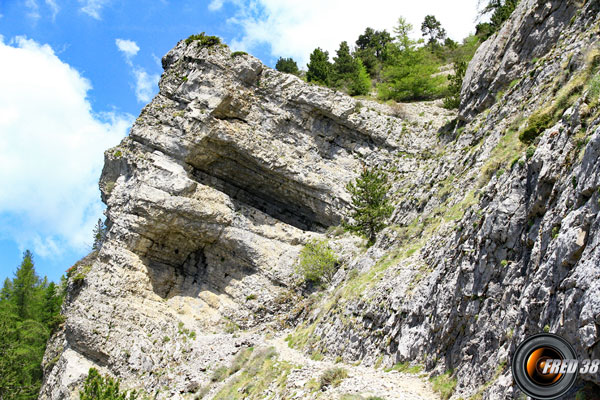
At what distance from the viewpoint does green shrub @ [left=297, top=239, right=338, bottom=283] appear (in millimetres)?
33875

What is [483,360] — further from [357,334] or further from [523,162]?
[357,334]

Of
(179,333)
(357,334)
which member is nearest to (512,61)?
(357,334)

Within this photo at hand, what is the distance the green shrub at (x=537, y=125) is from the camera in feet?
48.0

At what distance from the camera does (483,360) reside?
11258mm

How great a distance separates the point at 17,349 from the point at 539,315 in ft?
136

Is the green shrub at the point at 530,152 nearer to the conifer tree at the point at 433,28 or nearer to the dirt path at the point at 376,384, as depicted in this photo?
the dirt path at the point at 376,384

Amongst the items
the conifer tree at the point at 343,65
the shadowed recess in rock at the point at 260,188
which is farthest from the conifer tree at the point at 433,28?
the shadowed recess in rock at the point at 260,188

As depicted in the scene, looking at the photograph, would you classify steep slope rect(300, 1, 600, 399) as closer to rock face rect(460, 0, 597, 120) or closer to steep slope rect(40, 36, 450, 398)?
rock face rect(460, 0, 597, 120)

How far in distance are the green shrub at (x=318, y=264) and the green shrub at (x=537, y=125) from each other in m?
21.0

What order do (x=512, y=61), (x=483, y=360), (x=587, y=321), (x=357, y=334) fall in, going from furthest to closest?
(x=512, y=61), (x=357, y=334), (x=483, y=360), (x=587, y=321)

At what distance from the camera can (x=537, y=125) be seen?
48.8 feet

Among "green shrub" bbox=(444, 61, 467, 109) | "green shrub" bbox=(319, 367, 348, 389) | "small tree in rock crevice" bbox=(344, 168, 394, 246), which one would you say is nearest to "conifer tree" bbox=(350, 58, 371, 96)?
"green shrub" bbox=(444, 61, 467, 109)

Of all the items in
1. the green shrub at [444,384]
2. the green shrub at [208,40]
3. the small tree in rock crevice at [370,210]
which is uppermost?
the green shrub at [208,40]

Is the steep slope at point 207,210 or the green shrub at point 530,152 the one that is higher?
the steep slope at point 207,210
